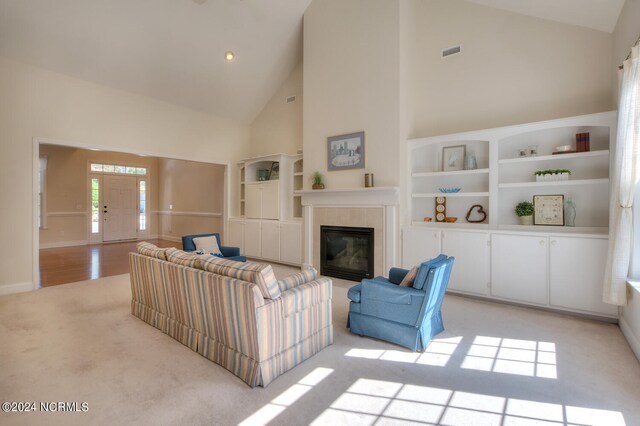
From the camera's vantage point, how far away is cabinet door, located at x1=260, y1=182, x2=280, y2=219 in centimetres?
675

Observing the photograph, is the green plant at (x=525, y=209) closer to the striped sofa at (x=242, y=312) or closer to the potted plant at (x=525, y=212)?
the potted plant at (x=525, y=212)

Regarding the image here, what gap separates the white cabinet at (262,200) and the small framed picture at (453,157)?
3.34 meters

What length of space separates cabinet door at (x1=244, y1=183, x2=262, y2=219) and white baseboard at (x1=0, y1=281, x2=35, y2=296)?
387 centimetres

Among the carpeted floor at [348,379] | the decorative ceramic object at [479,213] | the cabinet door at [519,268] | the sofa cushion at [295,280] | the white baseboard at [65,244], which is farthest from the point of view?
the white baseboard at [65,244]

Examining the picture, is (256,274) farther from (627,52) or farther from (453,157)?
(627,52)

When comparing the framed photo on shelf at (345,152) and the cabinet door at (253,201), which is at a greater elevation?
the framed photo on shelf at (345,152)

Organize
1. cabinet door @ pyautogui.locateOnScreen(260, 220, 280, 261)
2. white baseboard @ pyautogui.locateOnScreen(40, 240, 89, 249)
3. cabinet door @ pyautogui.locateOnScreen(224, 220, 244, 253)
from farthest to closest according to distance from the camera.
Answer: white baseboard @ pyautogui.locateOnScreen(40, 240, 89, 249)
cabinet door @ pyautogui.locateOnScreen(224, 220, 244, 253)
cabinet door @ pyautogui.locateOnScreen(260, 220, 280, 261)

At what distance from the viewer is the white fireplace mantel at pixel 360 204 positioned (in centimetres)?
489

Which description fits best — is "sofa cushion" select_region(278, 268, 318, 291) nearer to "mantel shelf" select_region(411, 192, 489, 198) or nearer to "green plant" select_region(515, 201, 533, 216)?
"mantel shelf" select_region(411, 192, 489, 198)

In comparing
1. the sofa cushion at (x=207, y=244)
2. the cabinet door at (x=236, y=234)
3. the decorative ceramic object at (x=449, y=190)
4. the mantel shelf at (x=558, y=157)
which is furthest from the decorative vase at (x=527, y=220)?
the cabinet door at (x=236, y=234)

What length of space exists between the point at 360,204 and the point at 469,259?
71.2 inches

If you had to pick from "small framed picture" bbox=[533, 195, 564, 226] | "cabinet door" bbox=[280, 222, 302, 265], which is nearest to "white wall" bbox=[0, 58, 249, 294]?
"cabinet door" bbox=[280, 222, 302, 265]

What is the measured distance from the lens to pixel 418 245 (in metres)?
4.70

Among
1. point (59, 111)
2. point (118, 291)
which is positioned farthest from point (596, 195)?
point (59, 111)
